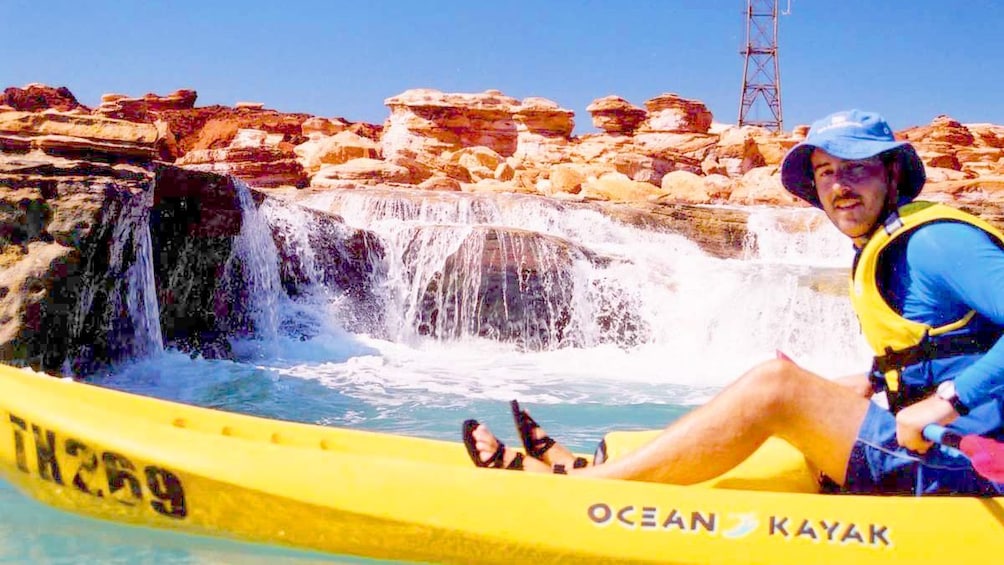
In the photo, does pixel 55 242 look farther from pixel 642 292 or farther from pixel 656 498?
pixel 642 292

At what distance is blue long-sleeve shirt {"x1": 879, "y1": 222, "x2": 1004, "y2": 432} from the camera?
174 cm

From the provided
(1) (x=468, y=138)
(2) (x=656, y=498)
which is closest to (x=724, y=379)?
(2) (x=656, y=498)

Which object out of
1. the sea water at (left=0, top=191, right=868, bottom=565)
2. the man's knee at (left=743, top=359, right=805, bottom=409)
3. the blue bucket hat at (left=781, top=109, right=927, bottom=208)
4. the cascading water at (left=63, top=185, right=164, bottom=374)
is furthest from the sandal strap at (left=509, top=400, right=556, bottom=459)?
the cascading water at (left=63, top=185, right=164, bottom=374)

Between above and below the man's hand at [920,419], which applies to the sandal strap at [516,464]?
below

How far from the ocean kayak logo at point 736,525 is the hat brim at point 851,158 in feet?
2.53

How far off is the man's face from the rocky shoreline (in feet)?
15.5

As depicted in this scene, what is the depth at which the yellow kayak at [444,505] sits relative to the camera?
1.95 metres

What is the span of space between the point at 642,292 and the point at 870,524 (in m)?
7.63

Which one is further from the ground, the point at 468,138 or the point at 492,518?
the point at 468,138

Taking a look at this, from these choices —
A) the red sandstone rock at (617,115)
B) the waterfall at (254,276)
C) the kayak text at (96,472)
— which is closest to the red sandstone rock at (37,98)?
the red sandstone rock at (617,115)

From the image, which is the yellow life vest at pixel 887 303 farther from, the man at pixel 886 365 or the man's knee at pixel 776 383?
the man's knee at pixel 776 383

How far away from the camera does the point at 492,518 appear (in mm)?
2062

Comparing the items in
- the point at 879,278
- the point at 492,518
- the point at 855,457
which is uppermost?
the point at 879,278

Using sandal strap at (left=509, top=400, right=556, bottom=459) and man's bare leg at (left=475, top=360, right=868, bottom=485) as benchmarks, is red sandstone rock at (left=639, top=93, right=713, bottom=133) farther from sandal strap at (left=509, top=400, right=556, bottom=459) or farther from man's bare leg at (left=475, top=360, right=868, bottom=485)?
man's bare leg at (left=475, top=360, right=868, bottom=485)
